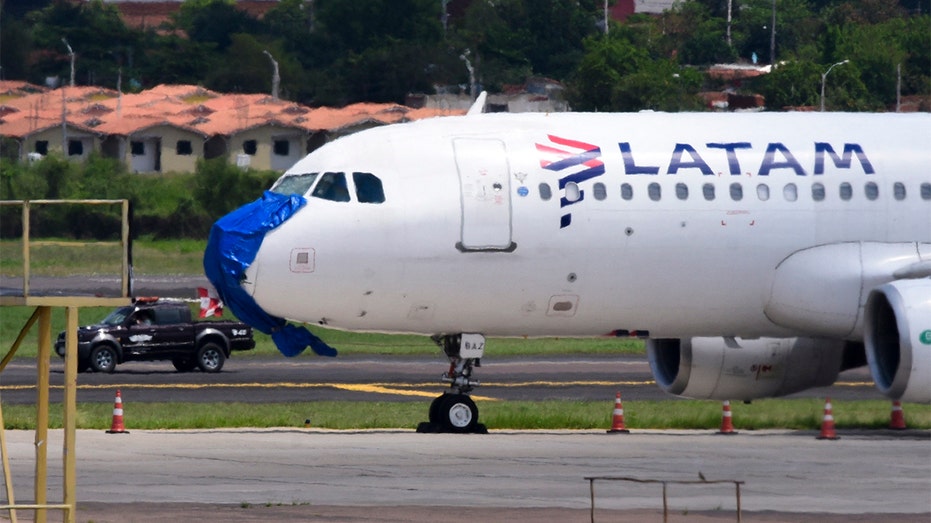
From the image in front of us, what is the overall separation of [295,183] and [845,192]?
323 inches

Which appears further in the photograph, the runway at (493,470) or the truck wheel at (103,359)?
the truck wheel at (103,359)

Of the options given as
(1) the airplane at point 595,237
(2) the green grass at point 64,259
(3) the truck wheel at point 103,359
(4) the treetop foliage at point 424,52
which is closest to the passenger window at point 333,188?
(1) the airplane at point 595,237

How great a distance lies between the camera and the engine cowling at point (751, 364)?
2881 centimetres

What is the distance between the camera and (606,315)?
27.3m

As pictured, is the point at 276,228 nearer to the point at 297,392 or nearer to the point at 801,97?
the point at 297,392

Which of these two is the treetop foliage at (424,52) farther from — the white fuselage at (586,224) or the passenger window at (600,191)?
the passenger window at (600,191)

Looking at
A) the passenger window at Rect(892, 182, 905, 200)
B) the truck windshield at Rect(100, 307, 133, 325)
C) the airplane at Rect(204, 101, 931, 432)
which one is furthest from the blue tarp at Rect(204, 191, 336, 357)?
the truck windshield at Rect(100, 307, 133, 325)

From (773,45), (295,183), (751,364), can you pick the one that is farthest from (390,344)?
(773,45)

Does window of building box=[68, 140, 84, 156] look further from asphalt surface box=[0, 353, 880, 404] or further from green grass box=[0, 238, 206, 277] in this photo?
green grass box=[0, 238, 206, 277]

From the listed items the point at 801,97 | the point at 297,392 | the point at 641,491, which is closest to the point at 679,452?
the point at 641,491

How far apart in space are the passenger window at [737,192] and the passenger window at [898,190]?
2418 millimetres

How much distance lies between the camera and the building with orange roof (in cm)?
8975

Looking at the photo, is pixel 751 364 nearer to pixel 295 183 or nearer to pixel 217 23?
pixel 295 183

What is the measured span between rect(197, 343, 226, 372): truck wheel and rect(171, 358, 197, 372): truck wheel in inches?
10.2
